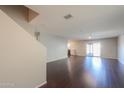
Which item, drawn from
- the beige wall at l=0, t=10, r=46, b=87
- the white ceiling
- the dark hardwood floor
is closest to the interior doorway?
the dark hardwood floor

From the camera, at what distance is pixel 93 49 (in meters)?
13.3

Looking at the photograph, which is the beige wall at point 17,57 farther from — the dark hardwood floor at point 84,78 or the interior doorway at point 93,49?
the interior doorway at point 93,49

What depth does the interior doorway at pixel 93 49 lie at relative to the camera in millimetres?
12624

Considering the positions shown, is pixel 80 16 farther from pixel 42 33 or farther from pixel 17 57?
pixel 42 33

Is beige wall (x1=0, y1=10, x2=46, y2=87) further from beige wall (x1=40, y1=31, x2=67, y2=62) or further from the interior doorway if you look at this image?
the interior doorway

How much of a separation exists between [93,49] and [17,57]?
39.3ft

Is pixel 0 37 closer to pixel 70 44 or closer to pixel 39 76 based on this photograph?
pixel 39 76

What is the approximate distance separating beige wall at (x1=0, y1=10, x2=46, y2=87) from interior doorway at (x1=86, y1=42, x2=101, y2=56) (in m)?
10.6

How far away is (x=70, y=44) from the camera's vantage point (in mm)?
15023

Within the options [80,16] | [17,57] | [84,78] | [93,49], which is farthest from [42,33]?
[93,49]

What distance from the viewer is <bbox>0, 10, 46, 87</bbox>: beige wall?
1938mm

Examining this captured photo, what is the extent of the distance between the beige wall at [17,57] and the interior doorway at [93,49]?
1056 cm

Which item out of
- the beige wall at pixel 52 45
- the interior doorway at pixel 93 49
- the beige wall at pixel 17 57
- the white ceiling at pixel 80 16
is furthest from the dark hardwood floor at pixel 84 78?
the interior doorway at pixel 93 49
